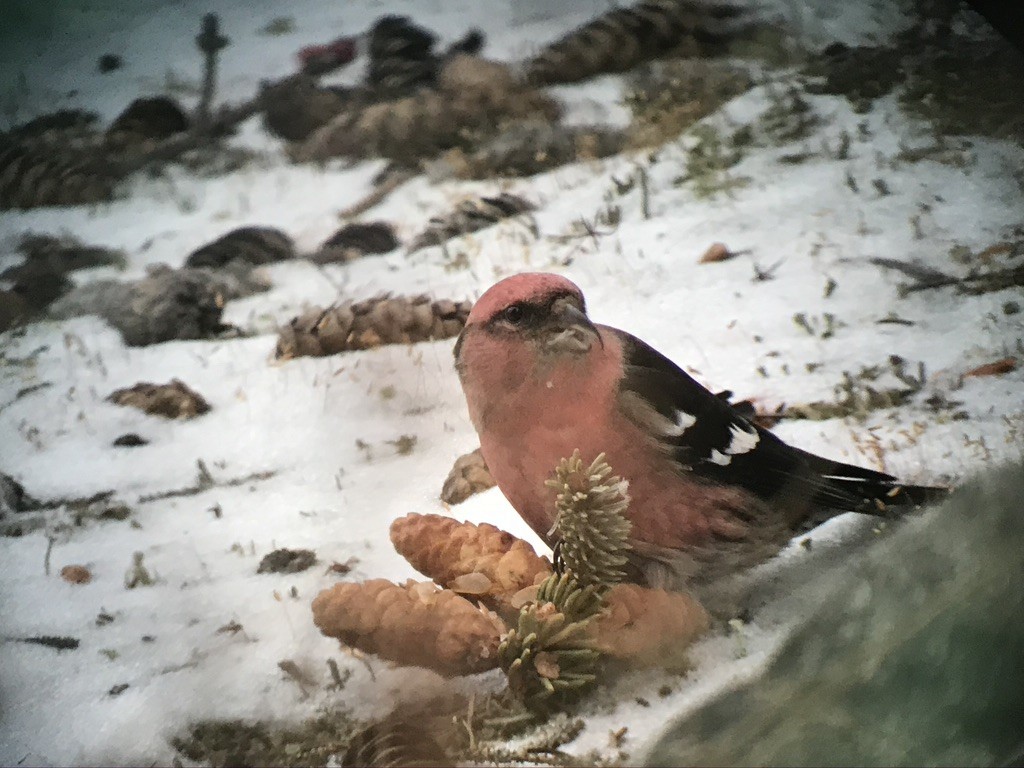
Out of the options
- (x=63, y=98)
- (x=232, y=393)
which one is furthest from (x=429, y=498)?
(x=63, y=98)

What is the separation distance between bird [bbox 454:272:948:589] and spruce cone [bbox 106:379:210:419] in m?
0.43

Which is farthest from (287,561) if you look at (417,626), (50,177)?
A: (50,177)

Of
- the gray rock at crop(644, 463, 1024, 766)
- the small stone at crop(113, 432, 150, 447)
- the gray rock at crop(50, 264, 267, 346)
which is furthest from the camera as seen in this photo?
the gray rock at crop(50, 264, 267, 346)

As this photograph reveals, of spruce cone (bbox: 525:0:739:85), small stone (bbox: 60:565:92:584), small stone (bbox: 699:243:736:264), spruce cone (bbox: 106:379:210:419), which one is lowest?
small stone (bbox: 60:565:92:584)

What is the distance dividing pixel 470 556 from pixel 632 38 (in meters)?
0.96

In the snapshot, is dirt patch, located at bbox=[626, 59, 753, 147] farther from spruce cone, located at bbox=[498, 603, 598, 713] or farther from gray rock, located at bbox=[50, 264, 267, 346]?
spruce cone, located at bbox=[498, 603, 598, 713]

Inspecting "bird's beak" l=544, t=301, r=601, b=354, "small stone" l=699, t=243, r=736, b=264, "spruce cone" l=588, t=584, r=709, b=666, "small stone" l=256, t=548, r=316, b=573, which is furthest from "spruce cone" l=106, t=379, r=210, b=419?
"small stone" l=699, t=243, r=736, b=264

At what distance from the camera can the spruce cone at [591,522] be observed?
910mm

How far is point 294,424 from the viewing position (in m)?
1.14

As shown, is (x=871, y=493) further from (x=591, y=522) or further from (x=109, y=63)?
(x=109, y=63)

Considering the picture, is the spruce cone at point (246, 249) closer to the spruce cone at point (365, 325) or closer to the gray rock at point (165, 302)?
the gray rock at point (165, 302)

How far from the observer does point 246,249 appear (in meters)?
1.32

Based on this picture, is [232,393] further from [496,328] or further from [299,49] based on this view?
[299,49]

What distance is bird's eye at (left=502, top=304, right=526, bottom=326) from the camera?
97 centimetres
